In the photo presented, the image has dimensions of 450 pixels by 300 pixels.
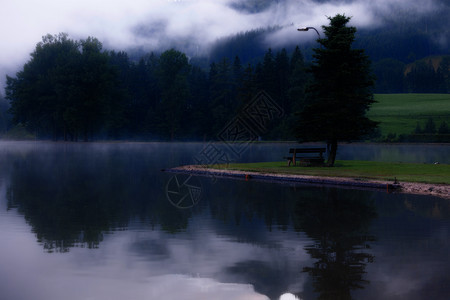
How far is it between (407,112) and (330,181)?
136 metres

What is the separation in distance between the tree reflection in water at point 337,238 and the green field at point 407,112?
110 meters

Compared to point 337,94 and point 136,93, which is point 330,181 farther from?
point 136,93

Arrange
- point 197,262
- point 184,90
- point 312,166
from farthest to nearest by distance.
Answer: point 184,90 → point 312,166 → point 197,262

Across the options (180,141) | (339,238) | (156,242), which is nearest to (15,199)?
(156,242)

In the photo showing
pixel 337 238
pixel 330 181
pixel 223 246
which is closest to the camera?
pixel 223 246

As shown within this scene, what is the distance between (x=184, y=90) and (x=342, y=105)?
9969 cm

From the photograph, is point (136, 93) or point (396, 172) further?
point (136, 93)

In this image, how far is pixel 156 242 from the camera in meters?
11.3

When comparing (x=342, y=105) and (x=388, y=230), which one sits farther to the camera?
(x=342, y=105)

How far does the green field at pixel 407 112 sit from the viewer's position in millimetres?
128887

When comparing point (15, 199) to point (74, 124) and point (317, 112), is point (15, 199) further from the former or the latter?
point (74, 124)

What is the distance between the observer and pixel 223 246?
1090cm

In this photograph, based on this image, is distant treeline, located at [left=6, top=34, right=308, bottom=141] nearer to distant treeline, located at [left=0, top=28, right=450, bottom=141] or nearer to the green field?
distant treeline, located at [left=0, top=28, right=450, bottom=141]

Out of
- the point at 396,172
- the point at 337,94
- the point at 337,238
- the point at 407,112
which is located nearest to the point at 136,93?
the point at 407,112
